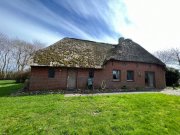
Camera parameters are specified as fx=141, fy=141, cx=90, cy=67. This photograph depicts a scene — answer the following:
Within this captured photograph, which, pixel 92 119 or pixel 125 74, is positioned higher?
pixel 125 74

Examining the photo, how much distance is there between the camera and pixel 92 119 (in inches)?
284

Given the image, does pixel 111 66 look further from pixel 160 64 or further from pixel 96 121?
pixel 96 121

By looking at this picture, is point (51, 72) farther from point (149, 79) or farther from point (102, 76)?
point (149, 79)

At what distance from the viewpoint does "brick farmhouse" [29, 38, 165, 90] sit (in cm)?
1619

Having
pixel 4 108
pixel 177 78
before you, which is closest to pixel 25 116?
pixel 4 108

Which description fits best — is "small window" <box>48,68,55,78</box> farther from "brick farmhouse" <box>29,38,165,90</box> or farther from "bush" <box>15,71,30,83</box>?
"bush" <box>15,71,30,83</box>

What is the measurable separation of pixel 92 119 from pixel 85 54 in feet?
42.5

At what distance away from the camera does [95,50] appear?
21000 mm

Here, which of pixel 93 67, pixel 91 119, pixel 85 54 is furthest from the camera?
pixel 85 54

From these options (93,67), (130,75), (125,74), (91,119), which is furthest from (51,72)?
(130,75)

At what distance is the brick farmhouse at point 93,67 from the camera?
16.2 m

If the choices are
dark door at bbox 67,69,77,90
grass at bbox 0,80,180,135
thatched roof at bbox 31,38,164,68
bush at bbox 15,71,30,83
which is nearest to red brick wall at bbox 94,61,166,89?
thatched roof at bbox 31,38,164,68

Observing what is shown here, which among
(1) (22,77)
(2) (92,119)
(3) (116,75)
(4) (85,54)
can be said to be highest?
(4) (85,54)

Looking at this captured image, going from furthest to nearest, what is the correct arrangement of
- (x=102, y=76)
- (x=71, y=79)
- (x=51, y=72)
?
(x=102, y=76)
(x=71, y=79)
(x=51, y=72)
